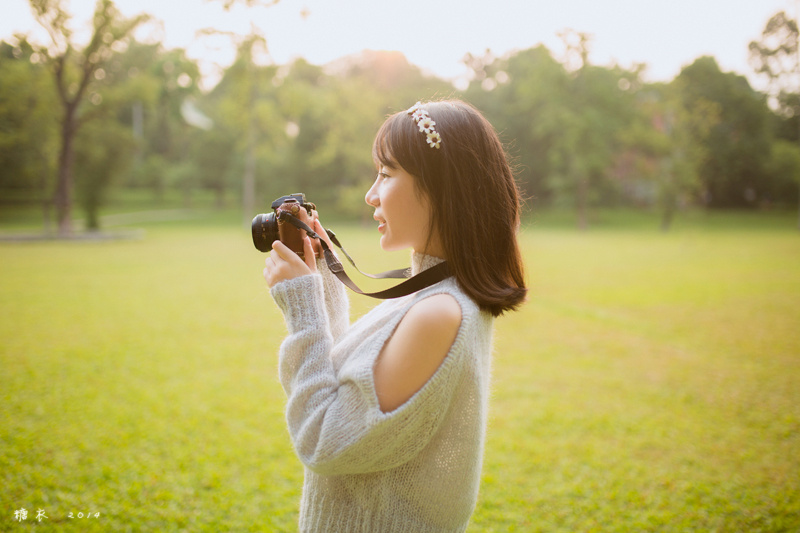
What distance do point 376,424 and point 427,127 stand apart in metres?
0.68

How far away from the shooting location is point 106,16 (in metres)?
17.4

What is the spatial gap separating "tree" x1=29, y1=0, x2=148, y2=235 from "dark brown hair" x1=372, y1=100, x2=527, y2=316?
66.1 feet

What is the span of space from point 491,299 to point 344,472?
51 cm

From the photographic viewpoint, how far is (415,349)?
1.09m

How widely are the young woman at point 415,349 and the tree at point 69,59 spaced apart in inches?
789

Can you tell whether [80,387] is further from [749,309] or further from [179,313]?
[749,309]

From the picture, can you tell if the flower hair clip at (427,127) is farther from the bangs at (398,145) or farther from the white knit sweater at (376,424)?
the white knit sweater at (376,424)

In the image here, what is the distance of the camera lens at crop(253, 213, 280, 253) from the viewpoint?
1.42 m

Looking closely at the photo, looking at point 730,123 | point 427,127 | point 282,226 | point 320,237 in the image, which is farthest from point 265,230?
point 730,123

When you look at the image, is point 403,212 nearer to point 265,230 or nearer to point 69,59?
point 265,230

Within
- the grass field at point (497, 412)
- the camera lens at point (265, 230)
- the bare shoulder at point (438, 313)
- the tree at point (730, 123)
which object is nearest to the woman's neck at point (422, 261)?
the bare shoulder at point (438, 313)

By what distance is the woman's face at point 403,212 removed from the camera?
1.23 metres

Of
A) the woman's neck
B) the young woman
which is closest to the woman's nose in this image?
the young woman

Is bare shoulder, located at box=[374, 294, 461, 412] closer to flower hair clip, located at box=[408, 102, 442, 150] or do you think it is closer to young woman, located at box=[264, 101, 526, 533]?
young woman, located at box=[264, 101, 526, 533]
